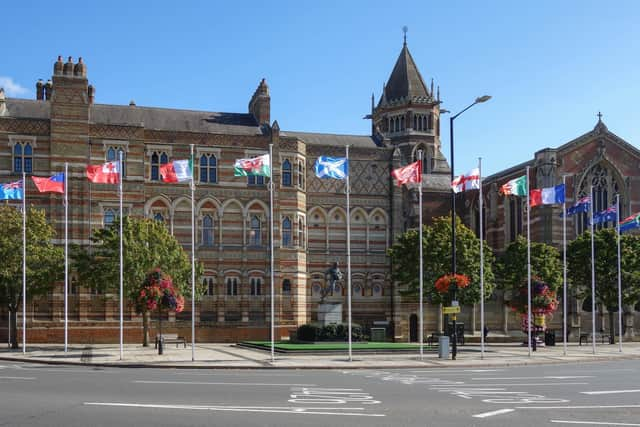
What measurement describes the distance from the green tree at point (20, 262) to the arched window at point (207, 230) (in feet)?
46.4

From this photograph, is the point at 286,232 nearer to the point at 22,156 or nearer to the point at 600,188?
the point at 22,156

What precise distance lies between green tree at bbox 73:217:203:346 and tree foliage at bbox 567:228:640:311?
27.8 m

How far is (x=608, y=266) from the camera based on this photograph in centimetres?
6006

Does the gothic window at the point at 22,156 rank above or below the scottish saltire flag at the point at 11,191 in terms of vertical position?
above

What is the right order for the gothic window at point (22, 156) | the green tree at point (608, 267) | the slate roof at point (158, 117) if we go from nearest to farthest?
the gothic window at point (22, 156) < the green tree at point (608, 267) < the slate roof at point (158, 117)

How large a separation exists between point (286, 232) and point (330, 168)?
23656 millimetres

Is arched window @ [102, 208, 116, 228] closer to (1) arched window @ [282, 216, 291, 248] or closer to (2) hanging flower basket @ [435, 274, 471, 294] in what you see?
(1) arched window @ [282, 216, 291, 248]

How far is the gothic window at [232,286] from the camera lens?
62597 millimetres

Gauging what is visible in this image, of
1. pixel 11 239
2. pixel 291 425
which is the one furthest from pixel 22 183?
pixel 291 425

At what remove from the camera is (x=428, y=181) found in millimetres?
83812

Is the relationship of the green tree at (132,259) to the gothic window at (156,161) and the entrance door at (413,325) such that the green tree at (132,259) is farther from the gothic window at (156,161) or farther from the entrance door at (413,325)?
the entrance door at (413,325)

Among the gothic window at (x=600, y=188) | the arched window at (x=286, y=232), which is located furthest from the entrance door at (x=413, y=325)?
the gothic window at (x=600, y=188)

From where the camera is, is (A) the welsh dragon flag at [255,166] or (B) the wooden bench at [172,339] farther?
(B) the wooden bench at [172,339]

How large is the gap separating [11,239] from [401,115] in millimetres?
60531
